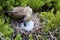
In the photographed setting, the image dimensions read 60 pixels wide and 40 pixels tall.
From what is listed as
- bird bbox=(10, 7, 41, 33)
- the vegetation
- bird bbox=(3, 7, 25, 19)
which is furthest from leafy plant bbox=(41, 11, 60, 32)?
bird bbox=(3, 7, 25, 19)

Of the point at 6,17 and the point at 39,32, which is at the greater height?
the point at 6,17

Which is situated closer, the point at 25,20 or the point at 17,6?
the point at 25,20

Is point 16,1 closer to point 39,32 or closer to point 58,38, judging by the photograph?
point 39,32

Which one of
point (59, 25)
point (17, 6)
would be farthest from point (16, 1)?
point (59, 25)

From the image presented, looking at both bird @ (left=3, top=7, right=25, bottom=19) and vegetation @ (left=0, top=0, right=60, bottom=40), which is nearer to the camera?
vegetation @ (left=0, top=0, right=60, bottom=40)

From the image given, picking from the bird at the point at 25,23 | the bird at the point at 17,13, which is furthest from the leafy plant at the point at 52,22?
the bird at the point at 17,13

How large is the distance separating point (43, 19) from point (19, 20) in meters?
0.31

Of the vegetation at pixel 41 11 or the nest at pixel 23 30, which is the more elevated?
the vegetation at pixel 41 11

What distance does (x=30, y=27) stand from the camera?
2445 millimetres

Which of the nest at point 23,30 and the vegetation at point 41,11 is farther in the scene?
the nest at point 23,30

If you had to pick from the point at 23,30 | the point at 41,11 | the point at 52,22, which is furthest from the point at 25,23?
the point at 41,11

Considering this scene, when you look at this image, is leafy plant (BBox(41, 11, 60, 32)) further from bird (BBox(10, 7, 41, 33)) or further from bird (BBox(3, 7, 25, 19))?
bird (BBox(3, 7, 25, 19))

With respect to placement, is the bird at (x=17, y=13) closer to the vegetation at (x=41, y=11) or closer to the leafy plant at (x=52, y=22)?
the vegetation at (x=41, y=11)

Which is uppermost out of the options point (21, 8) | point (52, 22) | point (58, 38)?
point (21, 8)
